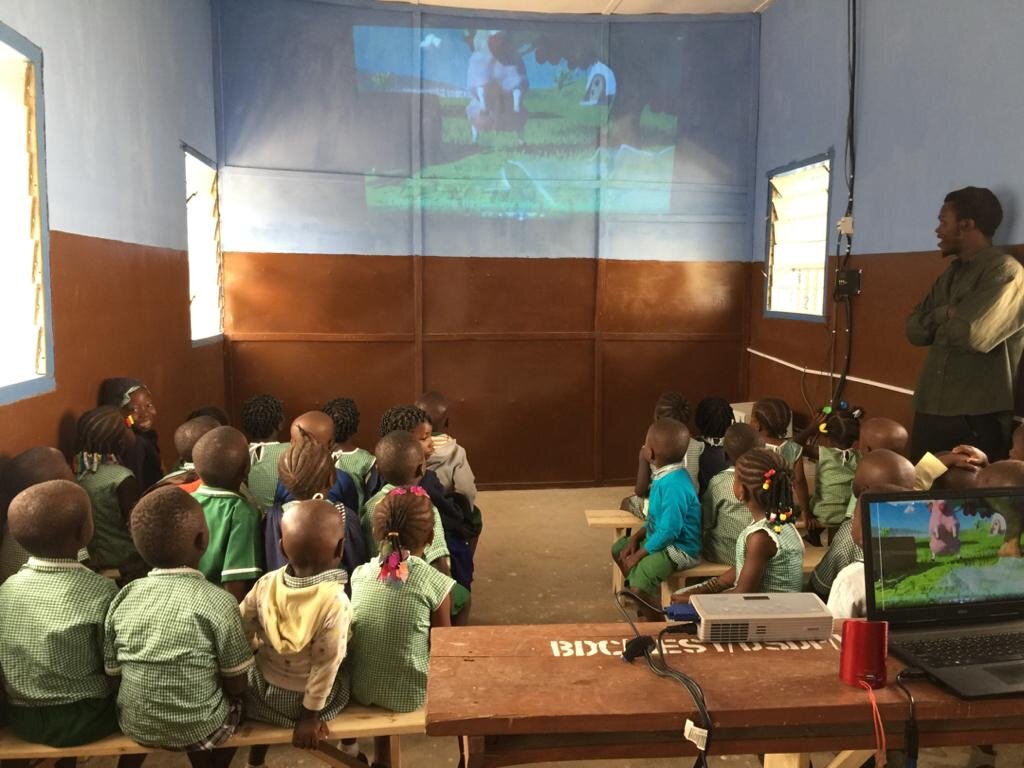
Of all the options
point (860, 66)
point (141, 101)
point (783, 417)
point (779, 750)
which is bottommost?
point (779, 750)

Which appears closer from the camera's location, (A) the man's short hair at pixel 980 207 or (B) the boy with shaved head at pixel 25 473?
(B) the boy with shaved head at pixel 25 473

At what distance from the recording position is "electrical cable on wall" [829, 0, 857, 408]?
448 centimetres

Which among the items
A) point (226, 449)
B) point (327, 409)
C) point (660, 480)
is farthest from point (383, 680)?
point (327, 409)

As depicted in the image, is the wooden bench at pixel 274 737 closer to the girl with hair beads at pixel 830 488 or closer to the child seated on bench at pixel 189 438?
the child seated on bench at pixel 189 438

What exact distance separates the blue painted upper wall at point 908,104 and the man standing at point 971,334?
0.18 m

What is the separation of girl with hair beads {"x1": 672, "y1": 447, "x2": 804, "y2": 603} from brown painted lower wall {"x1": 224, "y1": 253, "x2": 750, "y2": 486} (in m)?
3.56

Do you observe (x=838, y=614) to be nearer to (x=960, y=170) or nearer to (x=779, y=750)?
(x=779, y=750)

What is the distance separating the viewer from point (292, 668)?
6.61ft

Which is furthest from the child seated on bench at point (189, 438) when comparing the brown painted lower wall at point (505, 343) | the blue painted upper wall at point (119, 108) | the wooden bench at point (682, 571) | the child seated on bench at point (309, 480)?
the brown painted lower wall at point (505, 343)

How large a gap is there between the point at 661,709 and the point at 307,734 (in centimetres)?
96

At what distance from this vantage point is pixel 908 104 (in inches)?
159

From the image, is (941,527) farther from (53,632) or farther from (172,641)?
(53,632)

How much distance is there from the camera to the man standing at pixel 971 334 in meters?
3.16

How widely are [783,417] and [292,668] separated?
260 centimetres
